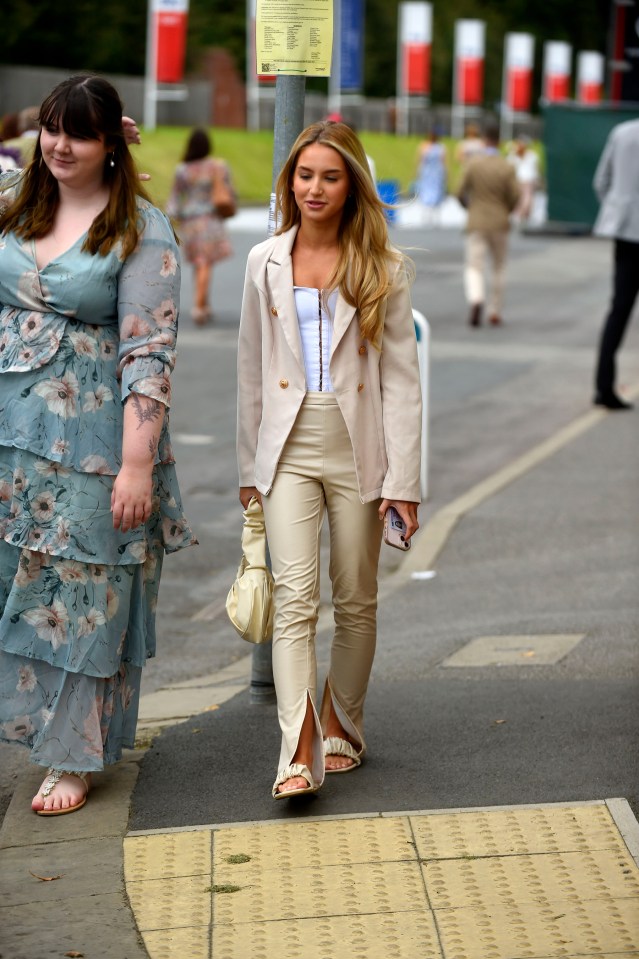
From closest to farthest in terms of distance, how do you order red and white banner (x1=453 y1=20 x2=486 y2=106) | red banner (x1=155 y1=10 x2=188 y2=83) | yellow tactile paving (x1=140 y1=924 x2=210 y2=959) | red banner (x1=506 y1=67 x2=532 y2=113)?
yellow tactile paving (x1=140 y1=924 x2=210 y2=959) < red banner (x1=155 y1=10 x2=188 y2=83) < red and white banner (x1=453 y1=20 x2=486 y2=106) < red banner (x1=506 y1=67 x2=532 y2=113)

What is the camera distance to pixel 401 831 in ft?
13.9

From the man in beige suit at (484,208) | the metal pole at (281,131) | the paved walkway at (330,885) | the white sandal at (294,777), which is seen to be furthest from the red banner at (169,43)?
the paved walkway at (330,885)

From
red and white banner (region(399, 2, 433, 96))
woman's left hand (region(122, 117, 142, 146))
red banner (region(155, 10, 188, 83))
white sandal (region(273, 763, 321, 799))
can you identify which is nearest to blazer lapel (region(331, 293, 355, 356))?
woman's left hand (region(122, 117, 142, 146))

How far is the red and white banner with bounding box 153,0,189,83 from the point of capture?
3725cm

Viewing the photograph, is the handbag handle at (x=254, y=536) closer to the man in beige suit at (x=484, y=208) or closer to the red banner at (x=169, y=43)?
the man in beige suit at (x=484, y=208)

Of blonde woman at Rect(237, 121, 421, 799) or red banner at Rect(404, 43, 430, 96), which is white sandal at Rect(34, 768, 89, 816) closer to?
blonde woman at Rect(237, 121, 421, 799)

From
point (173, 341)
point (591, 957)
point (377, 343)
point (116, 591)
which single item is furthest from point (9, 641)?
point (591, 957)

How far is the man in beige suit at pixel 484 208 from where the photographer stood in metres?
17.7

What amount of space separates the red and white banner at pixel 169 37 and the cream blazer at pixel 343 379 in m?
34.0

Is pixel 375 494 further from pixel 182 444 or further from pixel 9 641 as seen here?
pixel 182 444

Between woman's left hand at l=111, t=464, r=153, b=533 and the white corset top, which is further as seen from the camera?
the white corset top

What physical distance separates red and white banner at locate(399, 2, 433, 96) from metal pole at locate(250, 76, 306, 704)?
1754 inches

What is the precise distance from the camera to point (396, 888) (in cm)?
390

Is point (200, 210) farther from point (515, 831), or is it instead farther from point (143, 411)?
point (515, 831)
